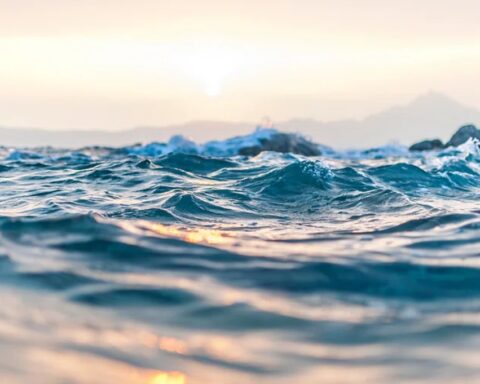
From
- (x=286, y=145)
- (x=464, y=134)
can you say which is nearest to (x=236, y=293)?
(x=464, y=134)

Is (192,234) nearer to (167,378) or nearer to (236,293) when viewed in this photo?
(236,293)

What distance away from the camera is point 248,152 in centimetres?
4741

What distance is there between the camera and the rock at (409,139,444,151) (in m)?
51.7

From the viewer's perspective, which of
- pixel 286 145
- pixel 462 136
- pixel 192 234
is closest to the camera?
pixel 192 234

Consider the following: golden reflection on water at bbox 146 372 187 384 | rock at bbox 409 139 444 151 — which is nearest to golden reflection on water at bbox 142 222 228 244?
golden reflection on water at bbox 146 372 187 384

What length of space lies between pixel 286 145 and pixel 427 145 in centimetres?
1161

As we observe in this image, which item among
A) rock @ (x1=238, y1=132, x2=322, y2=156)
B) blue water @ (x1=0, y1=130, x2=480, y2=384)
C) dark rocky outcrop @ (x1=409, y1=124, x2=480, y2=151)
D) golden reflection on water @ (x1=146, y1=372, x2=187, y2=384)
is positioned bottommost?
golden reflection on water @ (x1=146, y1=372, x2=187, y2=384)

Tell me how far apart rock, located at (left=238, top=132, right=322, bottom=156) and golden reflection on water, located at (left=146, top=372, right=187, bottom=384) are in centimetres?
4449

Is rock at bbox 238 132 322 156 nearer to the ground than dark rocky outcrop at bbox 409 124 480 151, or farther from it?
nearer to the ground

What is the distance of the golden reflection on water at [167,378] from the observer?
336 cm

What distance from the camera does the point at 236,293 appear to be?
4957mm

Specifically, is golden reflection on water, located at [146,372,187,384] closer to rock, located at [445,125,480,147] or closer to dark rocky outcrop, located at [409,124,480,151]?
dark rocky outcrop, located at [409,124,480,151]

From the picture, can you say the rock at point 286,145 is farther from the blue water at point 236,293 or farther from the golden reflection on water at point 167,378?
the golden reflection on water at point 167,378

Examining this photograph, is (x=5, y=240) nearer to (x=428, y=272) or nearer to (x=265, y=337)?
(x=265, y=337)
